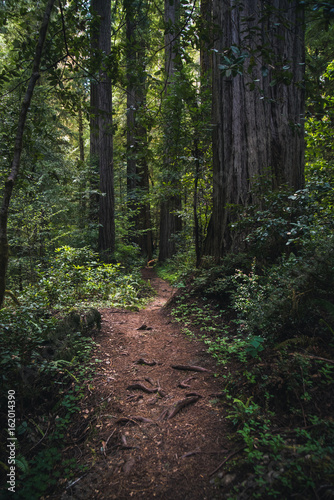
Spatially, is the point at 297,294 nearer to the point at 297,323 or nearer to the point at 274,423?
the point at 297,323

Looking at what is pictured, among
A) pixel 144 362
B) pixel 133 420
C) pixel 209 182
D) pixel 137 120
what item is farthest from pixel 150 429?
pixel 209 182

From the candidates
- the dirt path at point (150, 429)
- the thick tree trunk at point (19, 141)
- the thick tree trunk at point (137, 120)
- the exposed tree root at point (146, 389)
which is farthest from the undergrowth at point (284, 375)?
the thick tree trunk at point (19, 141)

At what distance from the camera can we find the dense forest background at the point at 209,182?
2361 millimetres

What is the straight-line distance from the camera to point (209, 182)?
7094 millimetres

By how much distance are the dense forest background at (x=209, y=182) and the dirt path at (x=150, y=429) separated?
0.95ft

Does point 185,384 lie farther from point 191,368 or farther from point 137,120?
point 137,120

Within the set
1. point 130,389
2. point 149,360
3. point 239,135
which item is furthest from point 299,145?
point 130,389

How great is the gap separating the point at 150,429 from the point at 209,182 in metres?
5.94

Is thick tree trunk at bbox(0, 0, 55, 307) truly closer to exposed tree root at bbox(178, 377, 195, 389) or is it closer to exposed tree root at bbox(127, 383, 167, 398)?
exposed tree root at bbox(127, 383, 167, 398)

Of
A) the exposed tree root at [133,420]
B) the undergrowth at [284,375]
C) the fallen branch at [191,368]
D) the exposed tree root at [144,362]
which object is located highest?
the undergrowth at [284,375]

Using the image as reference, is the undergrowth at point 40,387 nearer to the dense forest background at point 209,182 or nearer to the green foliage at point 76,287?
the dense forest background at point 209,182

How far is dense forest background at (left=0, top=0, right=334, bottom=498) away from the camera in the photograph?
2.36 meters

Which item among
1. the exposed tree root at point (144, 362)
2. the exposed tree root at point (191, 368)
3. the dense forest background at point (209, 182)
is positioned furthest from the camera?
the exposed tree root at point (144, 362)

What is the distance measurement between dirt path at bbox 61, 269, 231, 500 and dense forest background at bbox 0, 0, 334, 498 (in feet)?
0.95
